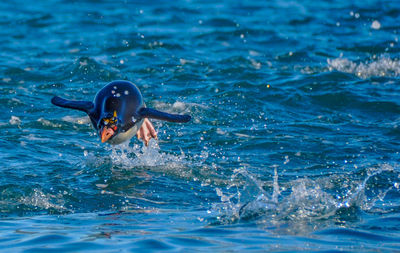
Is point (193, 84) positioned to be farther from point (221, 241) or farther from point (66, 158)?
point (221, 241)

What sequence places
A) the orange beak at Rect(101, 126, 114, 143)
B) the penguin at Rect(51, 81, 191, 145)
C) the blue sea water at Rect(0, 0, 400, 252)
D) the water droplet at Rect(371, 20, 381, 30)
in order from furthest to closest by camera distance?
the water droplet at Rect(371, 20, 381, 30), the penguin at Rect(51, 81, 191, 145), the orange beak at Rect(101, 126, 114, 143), the blue sea water at Rect(0, 0, 400, 252)

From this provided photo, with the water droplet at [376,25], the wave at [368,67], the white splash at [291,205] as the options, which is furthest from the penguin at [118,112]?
the water droplet at [376,25]

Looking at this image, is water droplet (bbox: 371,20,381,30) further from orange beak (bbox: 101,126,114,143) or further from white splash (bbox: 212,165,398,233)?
orange beak (bbox: 101,126,114,143)

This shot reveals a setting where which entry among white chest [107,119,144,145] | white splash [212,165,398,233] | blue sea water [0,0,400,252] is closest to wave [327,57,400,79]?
blue sea water [0,0,400,252]

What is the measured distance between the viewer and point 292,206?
22.9 feet

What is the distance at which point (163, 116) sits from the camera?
305 inches

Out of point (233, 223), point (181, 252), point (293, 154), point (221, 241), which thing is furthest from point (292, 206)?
point (293, 154)

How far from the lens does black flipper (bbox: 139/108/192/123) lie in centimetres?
771

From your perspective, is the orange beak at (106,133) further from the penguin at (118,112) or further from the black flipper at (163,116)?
the black flipper at (163,116)

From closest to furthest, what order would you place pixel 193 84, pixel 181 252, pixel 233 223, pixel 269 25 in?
pixel 181 252 → pixel 233 223 → pixel 193 84 → pixel 269 25

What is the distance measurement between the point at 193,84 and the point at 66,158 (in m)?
4.07

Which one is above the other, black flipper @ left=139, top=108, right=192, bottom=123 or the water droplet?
black flipper @ left=139, top=108, right=192, bottom=123

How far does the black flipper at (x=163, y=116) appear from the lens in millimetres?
7715

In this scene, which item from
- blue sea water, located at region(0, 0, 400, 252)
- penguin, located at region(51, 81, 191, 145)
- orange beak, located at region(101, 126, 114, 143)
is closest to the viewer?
blue sea water, located at region(0, 0, 400, 252)
